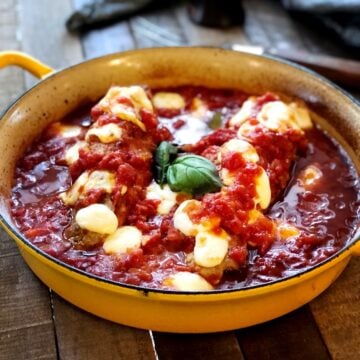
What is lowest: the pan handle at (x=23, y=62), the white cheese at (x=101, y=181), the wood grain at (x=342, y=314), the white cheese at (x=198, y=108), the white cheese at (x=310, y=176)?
the wood grain at (x=342, y=314)

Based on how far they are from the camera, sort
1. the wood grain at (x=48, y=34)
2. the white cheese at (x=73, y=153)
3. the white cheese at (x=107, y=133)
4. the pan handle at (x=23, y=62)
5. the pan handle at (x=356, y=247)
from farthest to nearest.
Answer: the wood grain at (x=48, y=34)
the pan handle at (x=23, y=62)
the white cheese at (x=73, y=153)
the white cheese at (x=107, y=133)
the pan handle at (x=356, y=247)

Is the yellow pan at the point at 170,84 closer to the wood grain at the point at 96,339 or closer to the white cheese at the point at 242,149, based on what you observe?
the wood grain at the point at 96,339

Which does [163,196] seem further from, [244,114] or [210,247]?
[244,114]

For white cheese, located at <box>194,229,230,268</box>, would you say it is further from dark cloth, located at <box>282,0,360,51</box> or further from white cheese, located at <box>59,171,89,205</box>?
dark cloth, located at <box>282,0,360,51</box>

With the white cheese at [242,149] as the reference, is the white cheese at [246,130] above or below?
below

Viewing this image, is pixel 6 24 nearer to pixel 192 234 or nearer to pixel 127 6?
pixel 127 6

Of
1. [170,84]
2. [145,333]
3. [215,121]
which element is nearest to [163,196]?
[145,333]

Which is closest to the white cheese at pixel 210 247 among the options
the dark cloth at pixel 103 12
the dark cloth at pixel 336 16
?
the dark cloth at pixel 336 16
